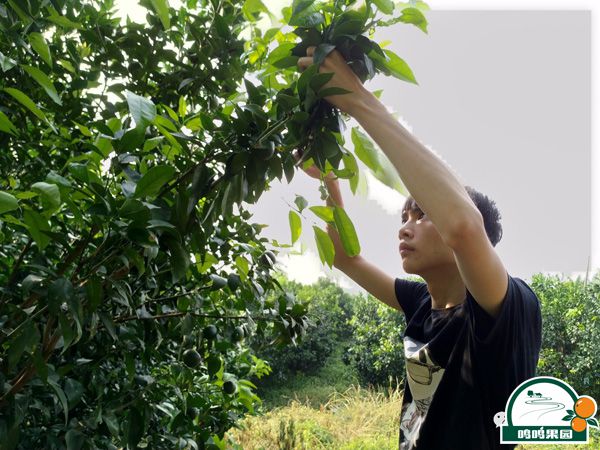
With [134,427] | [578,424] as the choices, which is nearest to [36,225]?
[134,427]

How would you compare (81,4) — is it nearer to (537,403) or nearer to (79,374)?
(79,374)

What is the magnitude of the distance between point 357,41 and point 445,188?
0.33 meters

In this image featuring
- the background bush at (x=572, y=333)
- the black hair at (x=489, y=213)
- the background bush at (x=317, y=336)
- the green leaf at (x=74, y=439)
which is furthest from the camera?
the background bush at (x=317, y=336)

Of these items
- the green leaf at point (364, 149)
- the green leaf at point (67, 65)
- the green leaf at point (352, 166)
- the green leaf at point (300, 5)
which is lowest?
the green leaf at point (352, 166)

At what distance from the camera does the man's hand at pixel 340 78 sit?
758 mm

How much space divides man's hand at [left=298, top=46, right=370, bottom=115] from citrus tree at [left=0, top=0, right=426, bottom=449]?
16mm

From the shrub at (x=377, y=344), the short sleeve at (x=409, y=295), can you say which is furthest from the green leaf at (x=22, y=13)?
the shrub at (x=377, y=344)

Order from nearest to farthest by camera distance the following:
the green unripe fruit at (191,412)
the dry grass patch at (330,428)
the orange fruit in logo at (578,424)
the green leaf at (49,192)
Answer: the green leaf at (49,192) → the green unripe fruit at (191,412) → the orange fruit in logo at (578,424) → the dry grass patch at (330,428)

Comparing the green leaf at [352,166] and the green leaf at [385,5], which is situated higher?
the green leaf at [385,5]

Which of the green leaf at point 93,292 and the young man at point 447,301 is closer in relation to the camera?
the green leaf at point 93,292

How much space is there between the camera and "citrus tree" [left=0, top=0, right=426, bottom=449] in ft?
2.22

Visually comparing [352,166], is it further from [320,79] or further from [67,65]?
[67,65]

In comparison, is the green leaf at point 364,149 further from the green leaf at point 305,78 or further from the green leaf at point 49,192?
the green leaf at point 49,192

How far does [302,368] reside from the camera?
9367 mm
